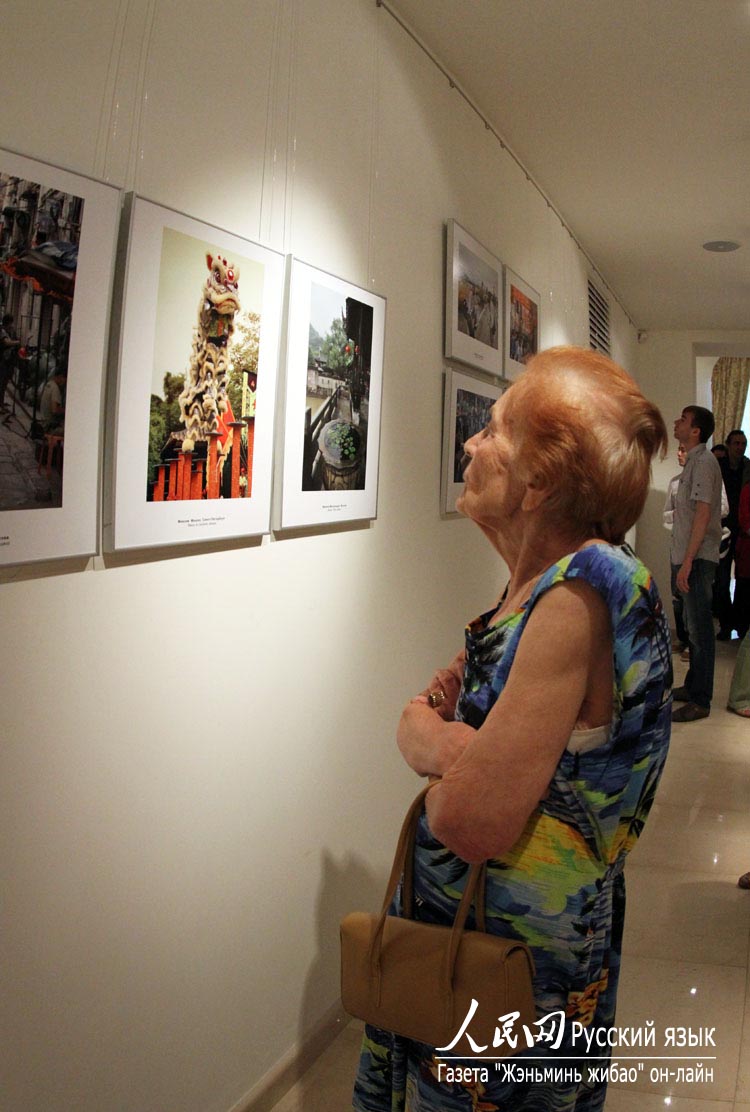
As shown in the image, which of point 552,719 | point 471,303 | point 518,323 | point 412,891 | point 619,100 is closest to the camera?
point 552,719

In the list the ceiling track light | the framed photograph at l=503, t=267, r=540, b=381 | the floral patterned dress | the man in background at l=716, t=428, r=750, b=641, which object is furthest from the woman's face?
the man in background at l=716, t=428, r=750, b=641

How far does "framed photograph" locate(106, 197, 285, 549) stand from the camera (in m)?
1.75

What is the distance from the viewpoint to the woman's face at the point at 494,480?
4.79 feet

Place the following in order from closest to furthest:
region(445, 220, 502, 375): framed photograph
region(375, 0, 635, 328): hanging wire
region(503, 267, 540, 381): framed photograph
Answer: region(375, 0, 635, 328): hanging wire
region(445, 220, 502, 375): framed photograph
region(503, 267, 540, 381): framed photograph

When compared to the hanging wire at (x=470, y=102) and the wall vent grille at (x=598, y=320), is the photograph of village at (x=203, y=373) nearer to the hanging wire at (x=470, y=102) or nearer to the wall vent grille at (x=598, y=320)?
the hanging wire at (x=470, y=102)

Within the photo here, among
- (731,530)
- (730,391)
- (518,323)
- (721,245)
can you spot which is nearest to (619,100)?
(518,323)

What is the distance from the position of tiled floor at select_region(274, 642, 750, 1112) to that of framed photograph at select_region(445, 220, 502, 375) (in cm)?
222

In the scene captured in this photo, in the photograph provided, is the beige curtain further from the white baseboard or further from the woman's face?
the woman's face

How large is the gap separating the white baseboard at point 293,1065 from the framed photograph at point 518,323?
107 inches

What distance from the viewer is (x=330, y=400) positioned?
2543mm

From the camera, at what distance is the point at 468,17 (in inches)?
125

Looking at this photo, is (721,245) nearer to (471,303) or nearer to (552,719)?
(471,303)

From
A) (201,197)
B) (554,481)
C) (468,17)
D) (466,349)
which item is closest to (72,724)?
(554,481)

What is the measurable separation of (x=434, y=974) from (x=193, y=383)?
3.93 feet
